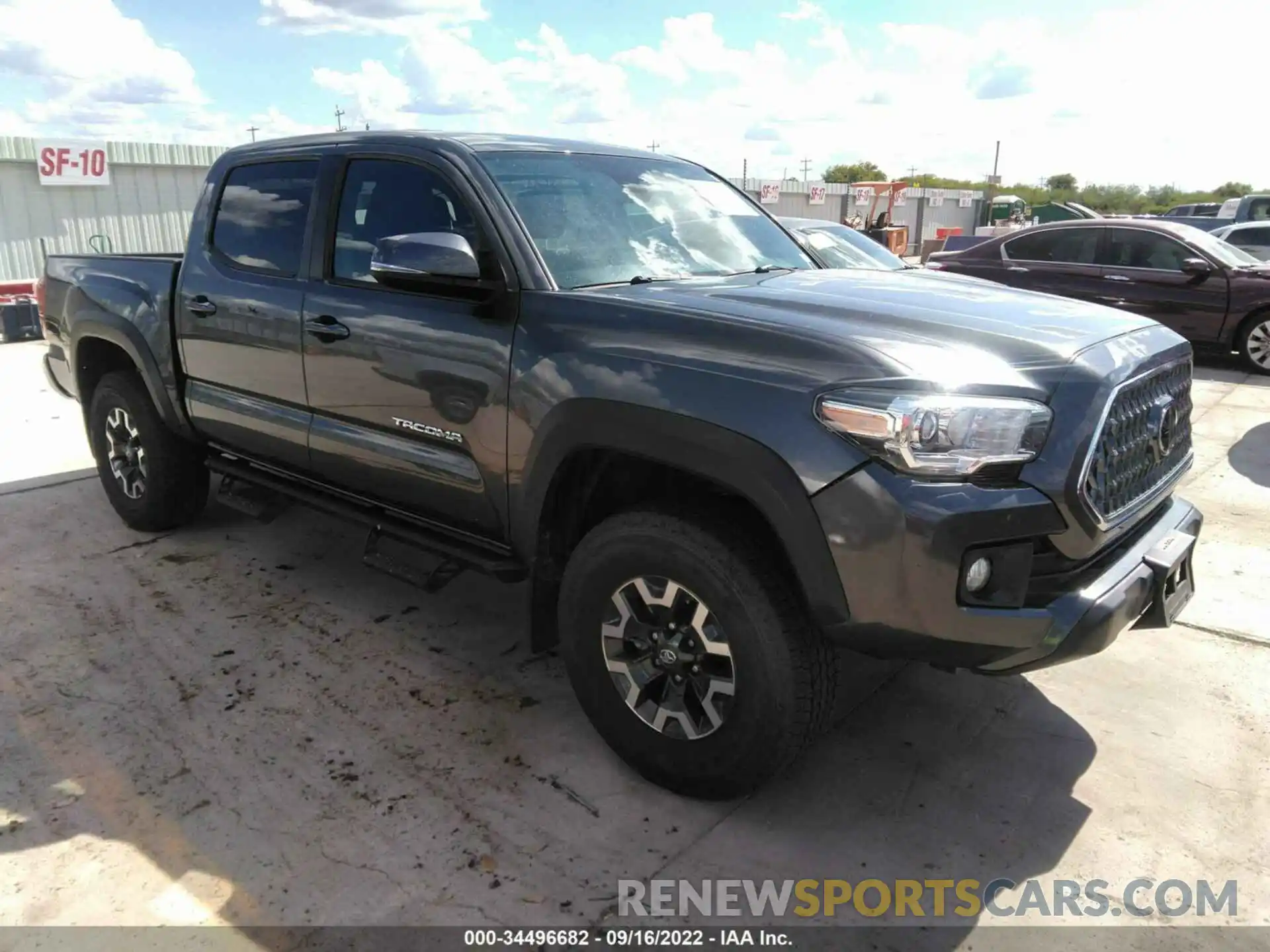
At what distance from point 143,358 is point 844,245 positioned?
20.2 feet

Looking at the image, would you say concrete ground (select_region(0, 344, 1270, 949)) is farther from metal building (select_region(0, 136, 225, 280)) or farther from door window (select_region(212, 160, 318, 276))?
metal building (select_region(0, 136, 225, 280))

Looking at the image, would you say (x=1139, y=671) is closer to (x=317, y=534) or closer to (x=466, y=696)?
(x=466, y=696)

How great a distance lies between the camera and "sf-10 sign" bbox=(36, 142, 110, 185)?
645 inches

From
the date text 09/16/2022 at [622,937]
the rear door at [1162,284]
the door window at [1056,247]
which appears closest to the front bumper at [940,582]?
the date text 09/16/2022 at [622,937]

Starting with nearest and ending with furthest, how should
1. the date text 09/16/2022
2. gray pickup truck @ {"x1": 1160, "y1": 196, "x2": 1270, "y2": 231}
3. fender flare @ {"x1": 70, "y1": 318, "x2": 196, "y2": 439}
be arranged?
the date text 09/16/2022 → fender flare @ {"x1": 70, "y1": 318, "x2": 196, "y2": 439} → gray pickup truck @ {"x1": 1160, "y1": 196, "x2": 1270, "y2": 231}

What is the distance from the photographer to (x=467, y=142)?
342 cm

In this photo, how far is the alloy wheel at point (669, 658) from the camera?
2.68 metres

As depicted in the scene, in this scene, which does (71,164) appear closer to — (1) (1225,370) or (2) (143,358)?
(2) (143,358)

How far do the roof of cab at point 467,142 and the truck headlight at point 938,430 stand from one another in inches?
73.3

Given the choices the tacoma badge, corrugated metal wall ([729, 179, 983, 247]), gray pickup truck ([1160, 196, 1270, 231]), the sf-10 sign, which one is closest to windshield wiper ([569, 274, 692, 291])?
the tacoma badge

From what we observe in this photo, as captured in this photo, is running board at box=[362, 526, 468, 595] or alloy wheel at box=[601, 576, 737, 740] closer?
alloy wheel at box=[601, 576, 737, 740]

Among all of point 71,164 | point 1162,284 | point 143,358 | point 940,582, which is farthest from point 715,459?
point 71,164

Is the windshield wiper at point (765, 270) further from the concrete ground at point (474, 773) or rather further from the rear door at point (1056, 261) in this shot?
the rear door at point (1056, 261)

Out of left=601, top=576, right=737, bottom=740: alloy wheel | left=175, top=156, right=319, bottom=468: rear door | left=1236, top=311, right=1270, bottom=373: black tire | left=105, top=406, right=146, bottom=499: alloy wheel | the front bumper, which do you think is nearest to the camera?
the front bumper
